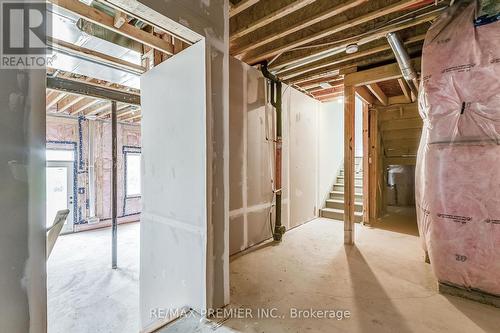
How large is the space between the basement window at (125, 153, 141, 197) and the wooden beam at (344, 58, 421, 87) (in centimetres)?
599

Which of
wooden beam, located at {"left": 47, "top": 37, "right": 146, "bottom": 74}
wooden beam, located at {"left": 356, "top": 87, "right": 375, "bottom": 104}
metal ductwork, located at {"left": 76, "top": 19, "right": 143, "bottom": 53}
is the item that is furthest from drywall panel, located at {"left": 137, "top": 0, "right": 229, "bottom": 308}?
wooden beam, located at {"left": 356, "top": 87, "right": 375, "bottom": 104}

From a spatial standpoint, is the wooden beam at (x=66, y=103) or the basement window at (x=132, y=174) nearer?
the wooden beam at (x=66, y=103)

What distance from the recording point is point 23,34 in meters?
0.93

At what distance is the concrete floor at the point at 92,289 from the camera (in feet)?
7.91

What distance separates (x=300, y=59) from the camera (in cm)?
290

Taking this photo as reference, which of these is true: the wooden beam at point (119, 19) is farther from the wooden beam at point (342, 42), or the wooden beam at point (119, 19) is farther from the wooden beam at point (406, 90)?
the wooden beam at point (406, 90)

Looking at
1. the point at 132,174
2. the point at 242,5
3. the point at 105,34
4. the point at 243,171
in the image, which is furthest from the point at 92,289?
the point at 132,174

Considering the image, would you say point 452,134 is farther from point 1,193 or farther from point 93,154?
point 93,154

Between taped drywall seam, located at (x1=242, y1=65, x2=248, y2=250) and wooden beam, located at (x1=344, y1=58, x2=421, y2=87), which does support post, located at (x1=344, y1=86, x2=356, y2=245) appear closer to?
wooden beam, located at (x1=344, y1=58, x2=421, y2=87)

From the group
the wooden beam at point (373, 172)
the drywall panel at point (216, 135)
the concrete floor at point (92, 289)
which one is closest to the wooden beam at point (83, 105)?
the concrete floor at point (92, 289)

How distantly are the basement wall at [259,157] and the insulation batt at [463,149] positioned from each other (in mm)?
1807

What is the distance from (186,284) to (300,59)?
2.73 metres

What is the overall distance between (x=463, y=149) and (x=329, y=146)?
3559 millimetres

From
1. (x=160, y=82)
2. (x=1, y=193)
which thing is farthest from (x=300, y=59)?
(x=1, y=193)
